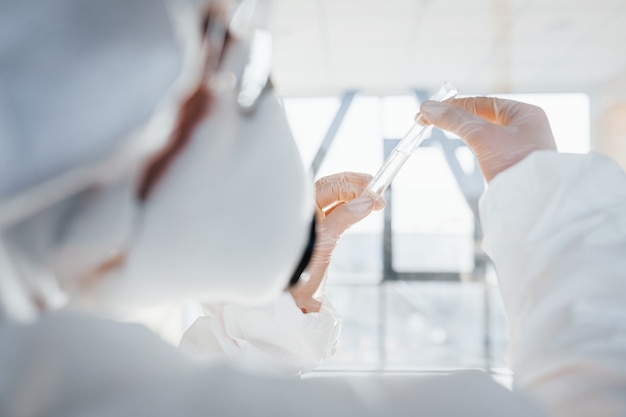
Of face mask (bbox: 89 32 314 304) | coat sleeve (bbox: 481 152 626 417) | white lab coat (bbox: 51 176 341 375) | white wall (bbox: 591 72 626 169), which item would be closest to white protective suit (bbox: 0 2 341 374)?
face mask (bbox: 89 32 314 304)

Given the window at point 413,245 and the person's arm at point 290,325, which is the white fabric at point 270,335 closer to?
the person's arm at point 290,325

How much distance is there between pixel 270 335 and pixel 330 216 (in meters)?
0.20

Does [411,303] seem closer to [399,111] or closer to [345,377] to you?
[399,111]

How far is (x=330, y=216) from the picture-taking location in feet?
2.63

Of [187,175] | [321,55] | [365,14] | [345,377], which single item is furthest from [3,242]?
[321,55]

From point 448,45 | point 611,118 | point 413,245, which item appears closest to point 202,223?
point 448,45

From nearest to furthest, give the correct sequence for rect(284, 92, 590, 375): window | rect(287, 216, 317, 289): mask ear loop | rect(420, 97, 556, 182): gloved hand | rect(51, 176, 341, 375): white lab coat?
rect(287, 216, 317, 289): mask ear loop
rect(420, 97, 556, 182): gloved hand
rect(51, 176, 341, 375): white lab coat
rect(284, 92, 590, 375): window

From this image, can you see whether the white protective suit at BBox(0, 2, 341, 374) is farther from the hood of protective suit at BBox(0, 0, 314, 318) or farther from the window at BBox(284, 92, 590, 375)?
the window at BBox(284, 92, 590, 375)

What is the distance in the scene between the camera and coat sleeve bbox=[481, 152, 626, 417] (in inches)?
17.4

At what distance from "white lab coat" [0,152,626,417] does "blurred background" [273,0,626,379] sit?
135 inches

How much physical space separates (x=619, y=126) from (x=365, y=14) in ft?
8.08

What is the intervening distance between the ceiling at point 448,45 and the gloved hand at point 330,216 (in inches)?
89.6

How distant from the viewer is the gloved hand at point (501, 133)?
2.10ft

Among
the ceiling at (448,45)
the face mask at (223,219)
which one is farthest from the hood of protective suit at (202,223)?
the ceiling at (448,45)
